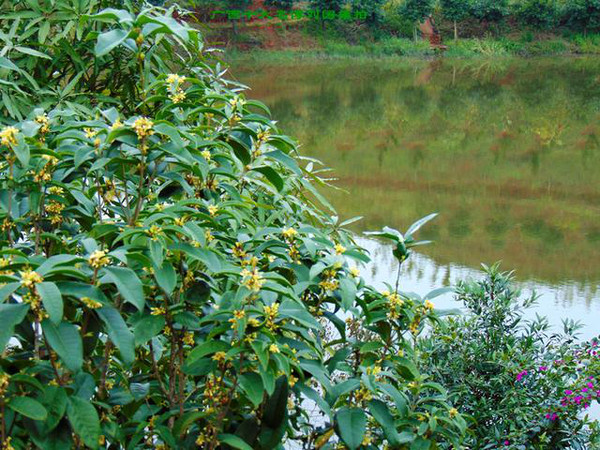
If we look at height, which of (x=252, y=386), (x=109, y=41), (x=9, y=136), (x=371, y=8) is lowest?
(x=371, y=8)

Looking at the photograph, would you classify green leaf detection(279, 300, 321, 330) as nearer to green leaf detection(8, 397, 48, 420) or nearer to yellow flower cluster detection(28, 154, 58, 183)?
green leaf detection(8, 397, 48, 420)

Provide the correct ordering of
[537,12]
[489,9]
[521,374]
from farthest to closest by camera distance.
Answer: [489,9]
[537,12]
[521,374]

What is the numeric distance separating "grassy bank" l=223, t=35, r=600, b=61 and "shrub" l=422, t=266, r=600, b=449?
63.4ft

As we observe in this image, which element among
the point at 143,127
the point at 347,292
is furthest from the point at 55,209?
the point at 347,292

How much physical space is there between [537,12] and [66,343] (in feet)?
83.9

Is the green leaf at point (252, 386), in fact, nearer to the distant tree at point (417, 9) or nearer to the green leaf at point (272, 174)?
the green leaf at point (272, 174)

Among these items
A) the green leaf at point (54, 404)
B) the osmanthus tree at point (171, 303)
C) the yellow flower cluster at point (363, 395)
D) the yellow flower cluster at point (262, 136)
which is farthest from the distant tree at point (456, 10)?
the green leaf at point (54, 404)

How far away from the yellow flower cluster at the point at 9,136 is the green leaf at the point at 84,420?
15.9 inches

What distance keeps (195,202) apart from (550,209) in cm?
606

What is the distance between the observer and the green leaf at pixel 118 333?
104cm

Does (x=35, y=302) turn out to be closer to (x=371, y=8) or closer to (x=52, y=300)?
(x=52, y=300)

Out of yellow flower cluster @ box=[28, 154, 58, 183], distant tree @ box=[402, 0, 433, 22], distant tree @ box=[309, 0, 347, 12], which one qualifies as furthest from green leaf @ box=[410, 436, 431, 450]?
distant tree @ box=[402, 0, 433, 22]

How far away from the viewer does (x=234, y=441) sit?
3.85 ft

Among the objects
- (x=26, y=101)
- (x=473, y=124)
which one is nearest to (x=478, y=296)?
(x=26, y=101)
